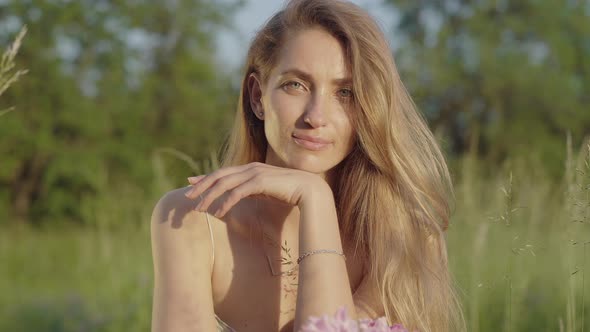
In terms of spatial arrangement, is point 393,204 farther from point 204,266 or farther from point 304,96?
point 204,266

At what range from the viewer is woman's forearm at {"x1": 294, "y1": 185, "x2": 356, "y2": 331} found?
1932 millimetres

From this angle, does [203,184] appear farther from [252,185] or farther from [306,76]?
[306,76]

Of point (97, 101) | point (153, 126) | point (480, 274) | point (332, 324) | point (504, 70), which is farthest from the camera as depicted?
point (504, 70)

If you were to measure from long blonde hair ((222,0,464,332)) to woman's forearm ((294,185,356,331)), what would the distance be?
34 centimetres

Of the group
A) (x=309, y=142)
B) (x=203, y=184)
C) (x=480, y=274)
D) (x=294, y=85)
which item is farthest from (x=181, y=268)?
(x=480, y=274)

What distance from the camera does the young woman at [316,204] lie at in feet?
6.81

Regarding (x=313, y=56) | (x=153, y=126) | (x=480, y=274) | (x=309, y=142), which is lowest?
(x=480, y=274)

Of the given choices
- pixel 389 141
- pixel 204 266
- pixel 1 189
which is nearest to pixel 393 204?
pixel 389 141

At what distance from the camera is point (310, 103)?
2.23m

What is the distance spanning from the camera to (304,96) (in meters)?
2.25

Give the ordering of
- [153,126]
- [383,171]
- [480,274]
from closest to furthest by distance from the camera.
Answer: [383,171], [480,274], [153,126]

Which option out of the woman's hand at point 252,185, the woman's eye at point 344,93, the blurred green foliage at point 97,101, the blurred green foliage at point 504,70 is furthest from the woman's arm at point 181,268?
the blurred green foliage at point 504,70

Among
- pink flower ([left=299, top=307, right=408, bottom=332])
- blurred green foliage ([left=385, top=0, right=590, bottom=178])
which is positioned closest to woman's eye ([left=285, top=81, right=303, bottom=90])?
pink flower ([left=299, top=307, right=408, bottom=332])

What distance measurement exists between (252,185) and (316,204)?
21cm
